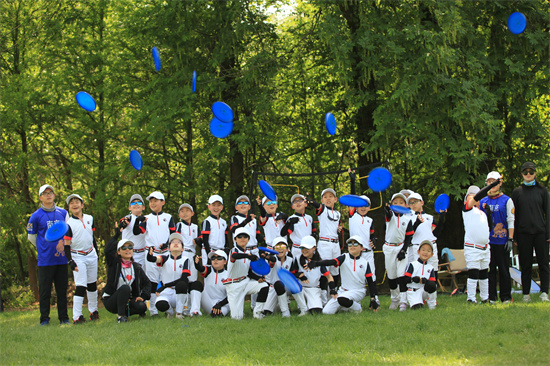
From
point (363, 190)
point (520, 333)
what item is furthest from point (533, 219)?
point (363, 190)

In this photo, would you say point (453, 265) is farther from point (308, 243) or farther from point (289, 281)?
point (289, 281)

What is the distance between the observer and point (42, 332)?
27.0 feet

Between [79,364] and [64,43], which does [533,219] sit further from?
[64,43]

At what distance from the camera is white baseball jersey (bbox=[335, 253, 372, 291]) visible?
941 centimetres

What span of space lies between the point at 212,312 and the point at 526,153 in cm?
929

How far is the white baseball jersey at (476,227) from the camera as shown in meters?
9.25

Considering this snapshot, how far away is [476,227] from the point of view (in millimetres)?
9281

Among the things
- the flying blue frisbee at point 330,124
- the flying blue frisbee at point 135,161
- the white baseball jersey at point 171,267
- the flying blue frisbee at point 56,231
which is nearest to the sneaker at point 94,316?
the white baseball jersey at point 171,267

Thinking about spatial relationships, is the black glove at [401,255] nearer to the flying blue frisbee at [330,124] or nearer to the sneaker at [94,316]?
the flying blue frisbee at [330,124]

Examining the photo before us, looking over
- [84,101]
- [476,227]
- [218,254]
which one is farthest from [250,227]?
[84,101]

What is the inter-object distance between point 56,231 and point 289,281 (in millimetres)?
3826

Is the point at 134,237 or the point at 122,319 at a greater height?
the point at 134,237

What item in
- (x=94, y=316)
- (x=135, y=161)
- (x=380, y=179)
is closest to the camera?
(x=94, y=316)

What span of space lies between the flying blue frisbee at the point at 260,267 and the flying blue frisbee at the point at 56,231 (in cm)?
309
